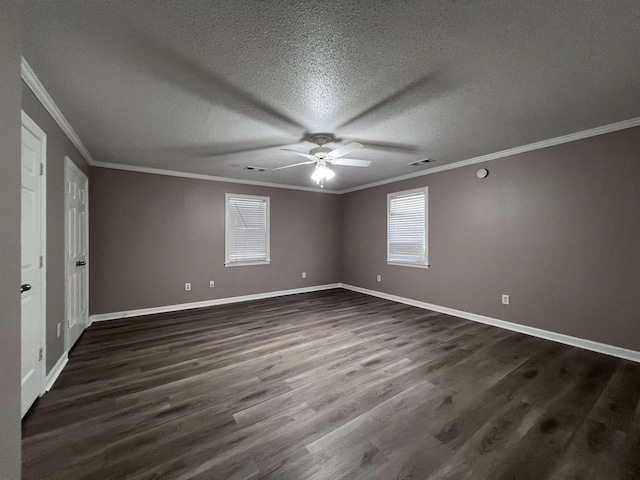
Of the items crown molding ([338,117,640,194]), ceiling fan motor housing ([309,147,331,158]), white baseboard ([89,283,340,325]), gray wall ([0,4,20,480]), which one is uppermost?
crown molding ([338,117,640,194])

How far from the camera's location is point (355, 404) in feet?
6.79

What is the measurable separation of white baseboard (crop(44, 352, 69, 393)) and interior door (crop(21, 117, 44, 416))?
175 millimetres

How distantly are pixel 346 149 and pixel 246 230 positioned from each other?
124 inches

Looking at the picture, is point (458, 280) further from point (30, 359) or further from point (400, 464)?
point (30, 359)

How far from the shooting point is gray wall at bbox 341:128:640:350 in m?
2.82

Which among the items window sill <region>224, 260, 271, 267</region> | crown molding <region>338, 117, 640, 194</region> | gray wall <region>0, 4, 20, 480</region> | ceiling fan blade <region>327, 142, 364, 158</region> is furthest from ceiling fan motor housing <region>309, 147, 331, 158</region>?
window sill <region>224, 260, 271, 267</region>

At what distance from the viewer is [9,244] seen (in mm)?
Result: 717

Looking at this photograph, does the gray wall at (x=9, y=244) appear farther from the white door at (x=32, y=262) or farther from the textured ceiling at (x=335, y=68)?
the white door at (x=32, y=262)

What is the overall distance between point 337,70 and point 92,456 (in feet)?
9.61

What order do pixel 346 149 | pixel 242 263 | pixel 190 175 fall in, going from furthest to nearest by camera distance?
1. pixel 242 263
2. pixel 190 175
3. pixel 346 149

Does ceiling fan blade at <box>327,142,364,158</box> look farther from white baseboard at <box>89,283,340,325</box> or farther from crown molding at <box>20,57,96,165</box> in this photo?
white baseboard at <box>89,283,340,325</box>

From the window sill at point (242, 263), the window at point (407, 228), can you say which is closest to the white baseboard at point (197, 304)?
the window sill at point (242, 263)

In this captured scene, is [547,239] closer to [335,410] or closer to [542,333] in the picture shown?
[542,333]

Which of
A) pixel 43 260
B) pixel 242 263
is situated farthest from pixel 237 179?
pixel 43 260
